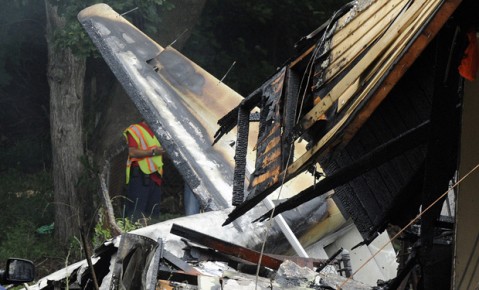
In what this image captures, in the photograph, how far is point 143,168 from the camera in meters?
10.6

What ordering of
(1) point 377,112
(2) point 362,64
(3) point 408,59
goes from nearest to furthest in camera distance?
(3) point 408,59 → (2) point 362,64 → (1) point 377,112

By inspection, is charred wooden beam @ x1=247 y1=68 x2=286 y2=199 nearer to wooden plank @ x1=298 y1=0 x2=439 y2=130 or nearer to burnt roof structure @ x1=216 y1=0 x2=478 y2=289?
burnt roof structure @ x1=216 y1=0 x2=478 y2=289

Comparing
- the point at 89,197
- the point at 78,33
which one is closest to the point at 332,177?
the point at 78,33

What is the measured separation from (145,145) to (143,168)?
0.29 m

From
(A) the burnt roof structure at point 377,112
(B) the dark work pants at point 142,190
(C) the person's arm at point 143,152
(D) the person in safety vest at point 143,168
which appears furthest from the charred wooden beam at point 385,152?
(B) the dark work pants at point 142,190

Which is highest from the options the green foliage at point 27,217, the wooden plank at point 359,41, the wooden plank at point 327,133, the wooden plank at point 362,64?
the green foliage at point 27,217

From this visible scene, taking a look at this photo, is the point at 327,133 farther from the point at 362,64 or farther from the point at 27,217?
the point at 27,217

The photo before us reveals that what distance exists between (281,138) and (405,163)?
763mm

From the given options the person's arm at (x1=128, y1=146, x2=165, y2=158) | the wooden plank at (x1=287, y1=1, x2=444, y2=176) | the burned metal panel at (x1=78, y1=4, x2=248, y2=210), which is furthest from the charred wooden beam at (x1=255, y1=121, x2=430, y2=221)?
the person's arm at (x1=128, y1=146, x2=165, y2=158)

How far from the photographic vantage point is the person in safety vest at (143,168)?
1048 cm

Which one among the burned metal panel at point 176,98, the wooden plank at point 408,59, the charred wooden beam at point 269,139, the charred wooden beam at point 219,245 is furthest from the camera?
the burned metal panel at point 176,98

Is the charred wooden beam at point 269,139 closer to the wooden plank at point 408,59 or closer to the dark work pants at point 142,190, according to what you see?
the wooden plank at point 408,59

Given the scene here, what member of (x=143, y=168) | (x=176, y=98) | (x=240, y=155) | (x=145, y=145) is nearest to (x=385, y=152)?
(x=240, y=155)

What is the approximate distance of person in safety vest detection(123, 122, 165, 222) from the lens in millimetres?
10484
